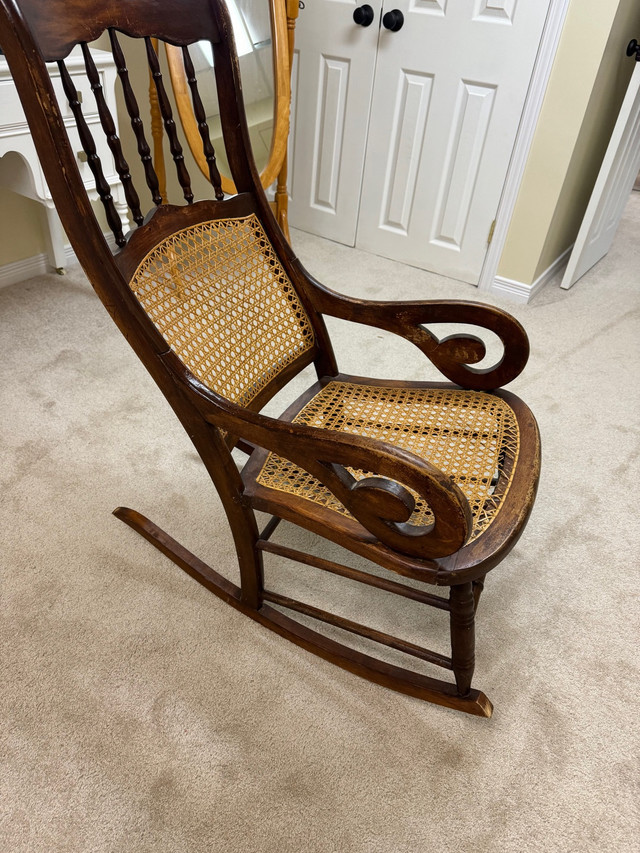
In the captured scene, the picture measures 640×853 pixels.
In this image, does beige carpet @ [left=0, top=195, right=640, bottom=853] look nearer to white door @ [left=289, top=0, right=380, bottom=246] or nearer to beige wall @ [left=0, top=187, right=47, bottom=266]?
beige wall @ [left=0, top=187, right=47, bottom=266]

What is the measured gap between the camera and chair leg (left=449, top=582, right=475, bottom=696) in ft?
3.22

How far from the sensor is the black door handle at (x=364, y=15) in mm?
2332

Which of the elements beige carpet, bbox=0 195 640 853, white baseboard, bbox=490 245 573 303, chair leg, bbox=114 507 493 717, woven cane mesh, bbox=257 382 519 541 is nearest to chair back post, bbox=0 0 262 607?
woven cane mesh, bbox=257 382 519 541

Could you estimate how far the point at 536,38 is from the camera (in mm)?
2084

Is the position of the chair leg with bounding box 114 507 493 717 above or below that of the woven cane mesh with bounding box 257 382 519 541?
below

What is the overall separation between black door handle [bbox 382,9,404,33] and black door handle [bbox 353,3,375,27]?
2.2 inches

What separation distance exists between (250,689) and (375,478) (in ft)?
1.87

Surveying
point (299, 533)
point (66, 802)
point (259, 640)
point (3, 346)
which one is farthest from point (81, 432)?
point (66, 802)

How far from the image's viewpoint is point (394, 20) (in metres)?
2.30

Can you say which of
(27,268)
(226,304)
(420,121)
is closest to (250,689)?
(226,304)

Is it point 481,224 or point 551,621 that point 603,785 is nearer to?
point 551,621

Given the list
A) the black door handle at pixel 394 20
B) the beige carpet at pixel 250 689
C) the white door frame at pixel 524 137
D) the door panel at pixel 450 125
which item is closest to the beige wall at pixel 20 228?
the beige carpet at pixel 250 689

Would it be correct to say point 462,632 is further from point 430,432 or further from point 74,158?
point 74,158

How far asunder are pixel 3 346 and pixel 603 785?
2.00 metres
